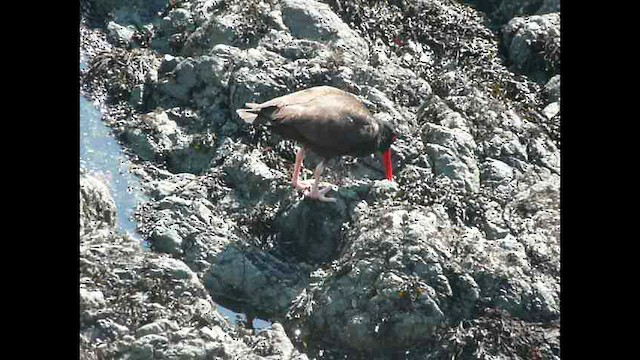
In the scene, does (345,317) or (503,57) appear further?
(503,57)

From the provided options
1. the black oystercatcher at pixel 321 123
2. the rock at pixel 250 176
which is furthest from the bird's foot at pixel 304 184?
the rock at pixel 250 176

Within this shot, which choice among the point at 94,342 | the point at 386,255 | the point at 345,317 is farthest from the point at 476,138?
the point at 94,342

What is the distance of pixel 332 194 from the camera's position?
1062 centimetres

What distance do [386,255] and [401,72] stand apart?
3409 millimetres

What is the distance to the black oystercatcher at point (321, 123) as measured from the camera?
32.8ft

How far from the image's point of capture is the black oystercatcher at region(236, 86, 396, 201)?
10.0 m

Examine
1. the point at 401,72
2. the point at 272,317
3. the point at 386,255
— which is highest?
the point at 401,72

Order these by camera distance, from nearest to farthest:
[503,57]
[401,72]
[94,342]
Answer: [94,342] → [401,72] → [503,57]

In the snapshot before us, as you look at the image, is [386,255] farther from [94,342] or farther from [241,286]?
[94,342]

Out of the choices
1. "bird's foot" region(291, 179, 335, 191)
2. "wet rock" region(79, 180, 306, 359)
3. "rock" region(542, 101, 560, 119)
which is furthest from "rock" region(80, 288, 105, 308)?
"rock" region(542, 101, 560, 119)

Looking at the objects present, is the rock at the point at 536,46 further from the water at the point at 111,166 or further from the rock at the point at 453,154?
the water at the point at 111,166

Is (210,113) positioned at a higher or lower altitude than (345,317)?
higher

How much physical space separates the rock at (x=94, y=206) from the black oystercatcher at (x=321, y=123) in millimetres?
1780

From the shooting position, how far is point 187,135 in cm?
1122
